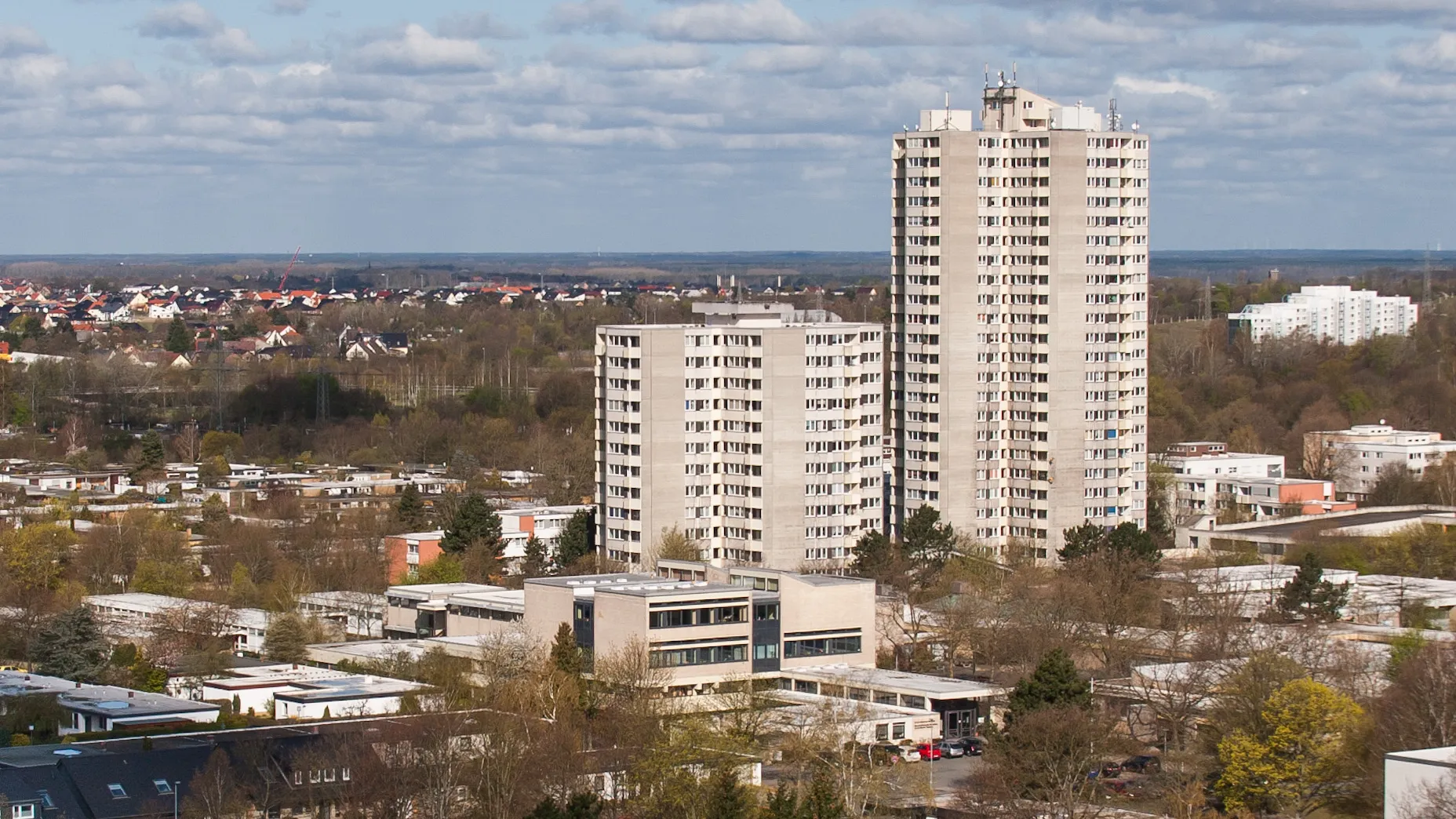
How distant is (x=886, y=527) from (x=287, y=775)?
73.0ft

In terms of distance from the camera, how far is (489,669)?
1166 inches

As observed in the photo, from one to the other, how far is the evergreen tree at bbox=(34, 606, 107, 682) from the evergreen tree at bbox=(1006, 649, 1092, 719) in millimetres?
12472

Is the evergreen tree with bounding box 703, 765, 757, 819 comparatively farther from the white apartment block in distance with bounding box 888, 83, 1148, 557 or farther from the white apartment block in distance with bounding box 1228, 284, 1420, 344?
the white apartment block in distance with bounding box 1228, 284, 1420, 344

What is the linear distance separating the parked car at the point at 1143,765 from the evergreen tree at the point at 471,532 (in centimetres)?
1570

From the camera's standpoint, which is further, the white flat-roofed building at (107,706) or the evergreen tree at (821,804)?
the white flat-roofed building at (107,706)

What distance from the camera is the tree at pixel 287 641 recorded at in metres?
33.8

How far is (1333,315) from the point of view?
307 feet

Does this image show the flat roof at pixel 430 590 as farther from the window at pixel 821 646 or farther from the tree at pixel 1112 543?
the tree at pixel 1112 543

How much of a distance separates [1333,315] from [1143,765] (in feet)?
225

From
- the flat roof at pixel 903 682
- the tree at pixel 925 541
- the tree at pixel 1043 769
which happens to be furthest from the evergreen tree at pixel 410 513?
the tree at pixel 1043 769

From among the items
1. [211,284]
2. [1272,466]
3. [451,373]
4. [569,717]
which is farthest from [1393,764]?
[211,284]

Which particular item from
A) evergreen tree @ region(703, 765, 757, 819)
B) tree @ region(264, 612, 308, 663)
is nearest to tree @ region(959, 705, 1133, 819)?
evergreen tree @ region(703, 765, 757, 819)

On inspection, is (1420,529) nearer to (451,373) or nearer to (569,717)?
(569,717)

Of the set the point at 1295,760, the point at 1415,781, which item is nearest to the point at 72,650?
the point at 1295,760
